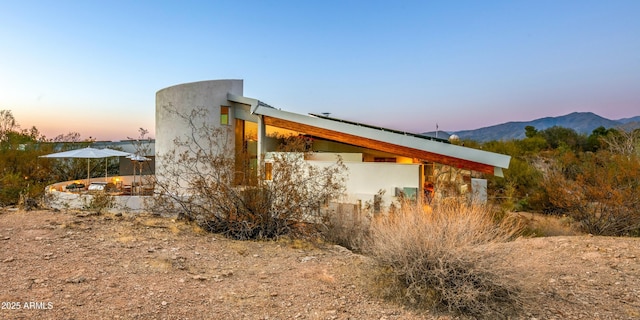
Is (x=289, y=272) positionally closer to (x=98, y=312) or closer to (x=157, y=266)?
(x=157, y=266)

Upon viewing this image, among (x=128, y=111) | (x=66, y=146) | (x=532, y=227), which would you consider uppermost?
(x=128, y=111)

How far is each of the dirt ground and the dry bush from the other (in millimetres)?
196

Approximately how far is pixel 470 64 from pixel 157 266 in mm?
19374

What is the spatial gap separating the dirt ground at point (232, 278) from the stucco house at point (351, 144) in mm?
3168

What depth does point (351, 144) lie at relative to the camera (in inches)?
497

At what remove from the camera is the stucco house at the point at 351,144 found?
10469 mm

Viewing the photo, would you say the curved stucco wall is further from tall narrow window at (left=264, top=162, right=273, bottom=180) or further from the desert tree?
tall narrow window at (left=264, top=162, right=273, bottom=180)

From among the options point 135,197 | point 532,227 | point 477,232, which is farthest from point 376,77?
point 477,232

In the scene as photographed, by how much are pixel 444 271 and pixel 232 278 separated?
2.68 meters

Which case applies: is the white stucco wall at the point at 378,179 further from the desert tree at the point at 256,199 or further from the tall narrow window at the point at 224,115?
the tall narrow window at the point at 224,115

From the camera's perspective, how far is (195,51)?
53.3 ft

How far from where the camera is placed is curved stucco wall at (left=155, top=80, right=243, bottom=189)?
14.6 metres

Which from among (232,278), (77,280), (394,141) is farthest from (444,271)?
(394,141)

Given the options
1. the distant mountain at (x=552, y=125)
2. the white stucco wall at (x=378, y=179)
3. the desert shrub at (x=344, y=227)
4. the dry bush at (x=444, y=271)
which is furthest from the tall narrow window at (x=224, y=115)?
the distant mountain at (x=552, y=125)
